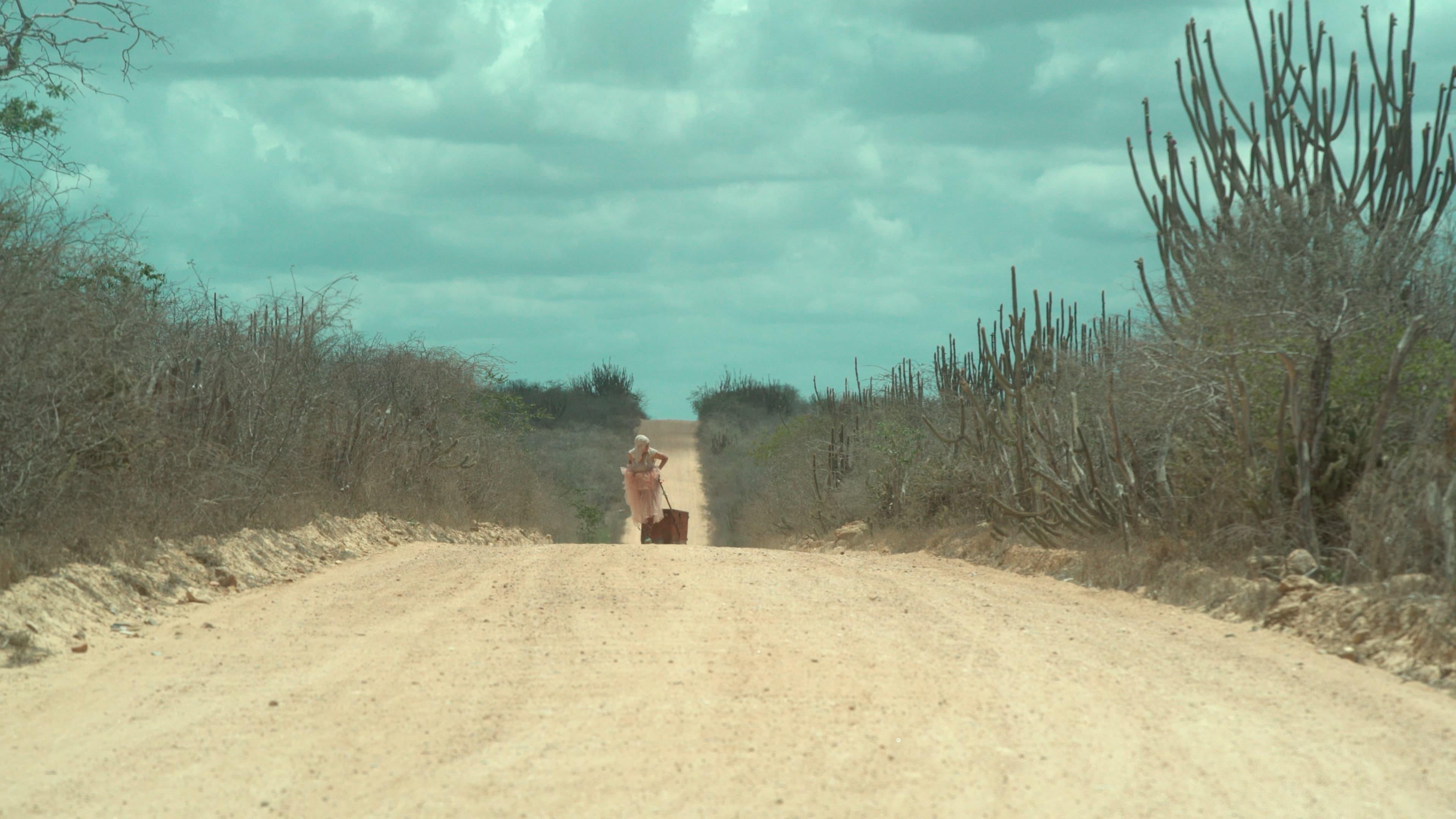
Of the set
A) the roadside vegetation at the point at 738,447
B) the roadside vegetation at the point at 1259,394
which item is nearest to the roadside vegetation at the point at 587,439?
the roadside vegetation at the point at 738,447

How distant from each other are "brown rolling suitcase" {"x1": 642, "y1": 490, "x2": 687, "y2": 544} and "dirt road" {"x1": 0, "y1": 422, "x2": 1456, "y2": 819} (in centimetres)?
1046

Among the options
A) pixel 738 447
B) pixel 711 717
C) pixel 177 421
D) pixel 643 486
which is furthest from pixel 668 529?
pixel 738 447

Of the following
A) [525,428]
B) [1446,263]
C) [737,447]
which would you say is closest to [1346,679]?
[1446,263]

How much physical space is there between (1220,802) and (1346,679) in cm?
301

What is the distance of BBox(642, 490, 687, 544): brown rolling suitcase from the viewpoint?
2142 cm

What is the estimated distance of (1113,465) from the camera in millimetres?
14656

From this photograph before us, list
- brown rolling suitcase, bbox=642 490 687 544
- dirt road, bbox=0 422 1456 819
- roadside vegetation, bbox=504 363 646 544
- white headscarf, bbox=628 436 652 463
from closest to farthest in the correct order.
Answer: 1. dirt road, bbox=0 422 1456 819
2. white headscarf, bbox=628 436 652 463
3. brown rolling suitcase, bbox=642 490 687 544
4. roadside vegetation, bbox=504 363 646 544

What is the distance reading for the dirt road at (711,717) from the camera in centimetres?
546

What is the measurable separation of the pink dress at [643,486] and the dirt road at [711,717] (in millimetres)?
9503


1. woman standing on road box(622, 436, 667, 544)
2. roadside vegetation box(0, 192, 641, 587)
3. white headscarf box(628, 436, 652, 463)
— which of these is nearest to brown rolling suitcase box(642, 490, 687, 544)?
woman standing on road box(622, 436, 667, 544)

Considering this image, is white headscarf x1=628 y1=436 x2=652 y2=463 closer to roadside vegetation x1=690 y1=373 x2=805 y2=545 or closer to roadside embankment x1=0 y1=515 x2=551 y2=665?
roadside embankment x1=0 y1=515 x2=551 y2=665

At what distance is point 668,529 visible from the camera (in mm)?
21844

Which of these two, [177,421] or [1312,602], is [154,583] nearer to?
[177,421]

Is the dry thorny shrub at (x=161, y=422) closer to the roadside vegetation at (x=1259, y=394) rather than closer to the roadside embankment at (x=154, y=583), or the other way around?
the roadside embankment at (x=154, y=583)
